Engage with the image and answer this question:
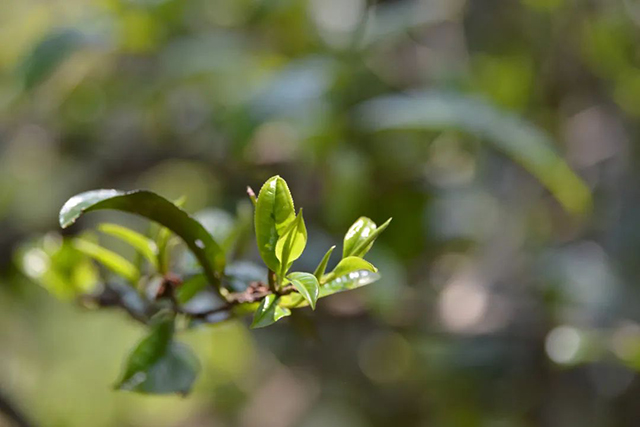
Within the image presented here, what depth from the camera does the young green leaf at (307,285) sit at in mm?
281

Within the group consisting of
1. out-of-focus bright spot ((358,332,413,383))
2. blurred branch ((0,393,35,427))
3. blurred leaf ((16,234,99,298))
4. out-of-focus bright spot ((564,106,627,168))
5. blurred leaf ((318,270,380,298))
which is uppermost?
out-of-focus bright spot ((564,106,627,168))

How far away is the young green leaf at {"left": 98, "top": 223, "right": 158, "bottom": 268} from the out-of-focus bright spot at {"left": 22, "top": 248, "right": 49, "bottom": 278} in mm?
95

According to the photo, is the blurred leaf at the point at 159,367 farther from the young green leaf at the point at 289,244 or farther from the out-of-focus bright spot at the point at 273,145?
the out-of-focus bright spot at the point at 273,145

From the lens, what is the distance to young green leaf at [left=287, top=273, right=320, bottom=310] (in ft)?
0.92

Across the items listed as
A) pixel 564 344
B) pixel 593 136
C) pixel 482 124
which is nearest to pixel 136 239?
pixel 482 124

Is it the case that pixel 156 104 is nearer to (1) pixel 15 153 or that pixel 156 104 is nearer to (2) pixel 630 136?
(1) pixel 15 153

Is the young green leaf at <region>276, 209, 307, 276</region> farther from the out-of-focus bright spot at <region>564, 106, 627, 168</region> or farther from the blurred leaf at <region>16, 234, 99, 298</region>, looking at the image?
the out-of-focus bright spot at <region>564, 106, 627, 168</region>

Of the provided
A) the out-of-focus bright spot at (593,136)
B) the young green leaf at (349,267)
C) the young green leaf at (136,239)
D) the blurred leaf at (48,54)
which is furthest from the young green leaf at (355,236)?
the out-of-focus bright spot at (593,136)

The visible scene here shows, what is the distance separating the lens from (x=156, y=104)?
0.85 metres

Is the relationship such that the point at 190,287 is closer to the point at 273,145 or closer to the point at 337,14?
the point at 273,145

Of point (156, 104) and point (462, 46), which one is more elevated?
point (462, 46)

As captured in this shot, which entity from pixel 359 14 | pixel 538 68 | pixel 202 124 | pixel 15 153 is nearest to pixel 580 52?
pixel 538 68

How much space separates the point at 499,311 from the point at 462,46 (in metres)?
0.47

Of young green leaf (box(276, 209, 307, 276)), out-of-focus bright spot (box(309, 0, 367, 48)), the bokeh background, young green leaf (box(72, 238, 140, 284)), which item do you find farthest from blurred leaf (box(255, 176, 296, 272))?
out-of-focus bright spot (box(309, 0, 367, 48))
